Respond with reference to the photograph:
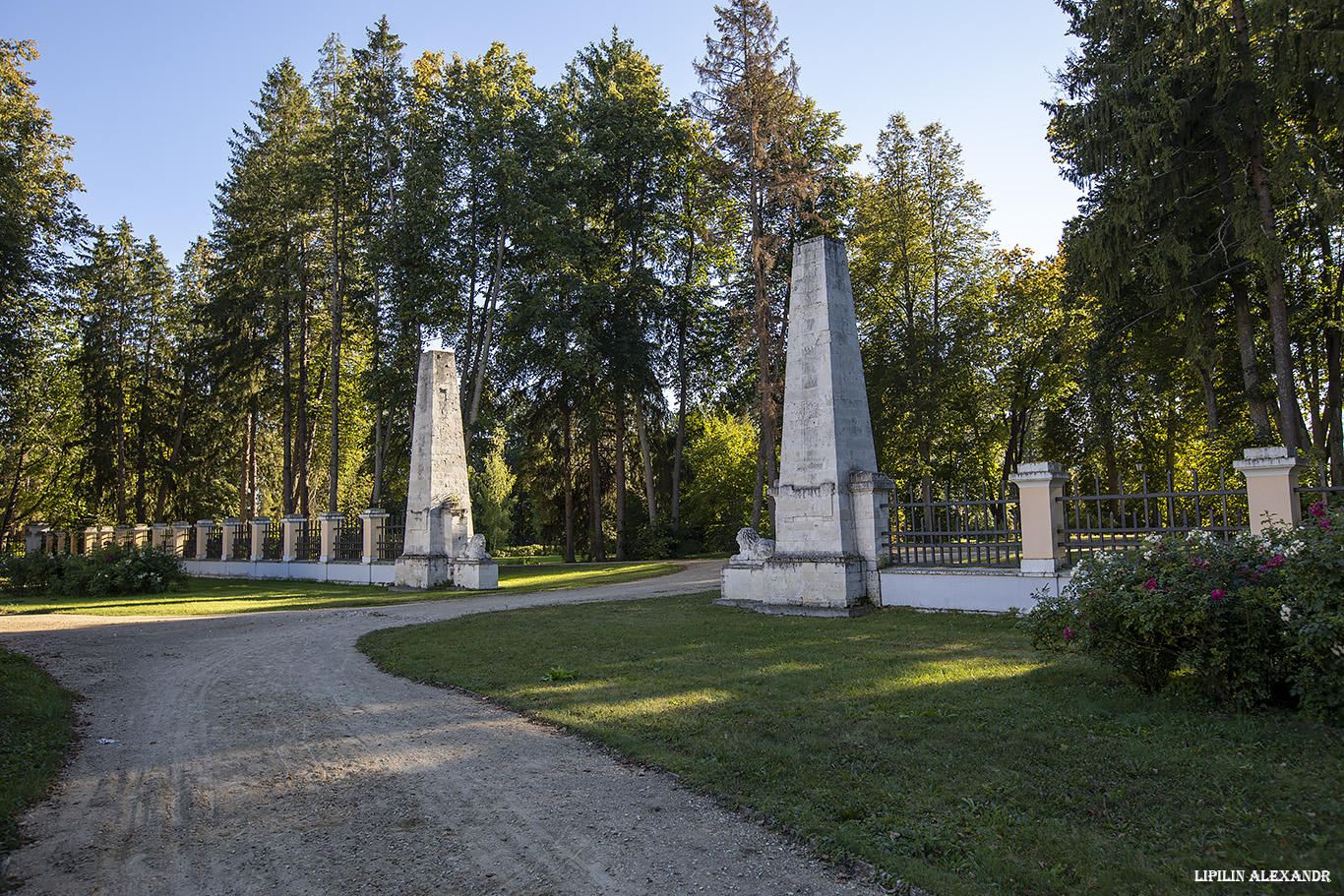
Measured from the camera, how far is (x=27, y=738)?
5605mm

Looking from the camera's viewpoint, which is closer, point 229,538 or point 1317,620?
point 1317,620

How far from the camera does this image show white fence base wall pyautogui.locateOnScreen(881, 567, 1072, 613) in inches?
425

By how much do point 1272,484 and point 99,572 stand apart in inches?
990

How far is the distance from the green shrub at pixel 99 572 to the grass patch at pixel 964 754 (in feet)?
51.8

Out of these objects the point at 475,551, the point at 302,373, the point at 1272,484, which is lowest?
the point at 475,551

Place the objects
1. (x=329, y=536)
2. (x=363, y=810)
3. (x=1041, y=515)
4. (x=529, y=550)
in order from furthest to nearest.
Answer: (x=529, y=550)
(x=329, y=536)
(x=1041, y=515)
(x=363, y=810)

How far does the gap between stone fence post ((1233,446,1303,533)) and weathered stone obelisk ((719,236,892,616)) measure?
4.81 metres

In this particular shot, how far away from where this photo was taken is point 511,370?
29.7m

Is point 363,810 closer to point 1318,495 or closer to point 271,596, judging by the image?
point 1318,495

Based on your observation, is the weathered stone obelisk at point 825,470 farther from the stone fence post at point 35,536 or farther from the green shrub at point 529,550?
the green shrub at point 529,550

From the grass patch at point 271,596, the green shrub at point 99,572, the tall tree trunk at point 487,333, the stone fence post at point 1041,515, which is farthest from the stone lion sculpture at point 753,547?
the green shrub at point 99,572

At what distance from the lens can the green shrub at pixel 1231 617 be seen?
4746mm

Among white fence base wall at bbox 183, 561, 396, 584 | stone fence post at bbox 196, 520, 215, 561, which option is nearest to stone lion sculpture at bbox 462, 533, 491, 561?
white fence base wall at bbox 183, 561, 396, 584

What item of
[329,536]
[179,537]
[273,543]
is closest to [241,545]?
[273,543]
